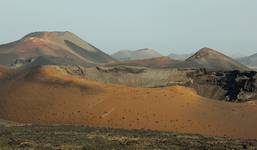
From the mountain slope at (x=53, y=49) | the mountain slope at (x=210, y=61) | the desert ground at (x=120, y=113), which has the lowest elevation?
the desert ground at (x=120, y=113)

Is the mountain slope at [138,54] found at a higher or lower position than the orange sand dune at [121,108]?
higher

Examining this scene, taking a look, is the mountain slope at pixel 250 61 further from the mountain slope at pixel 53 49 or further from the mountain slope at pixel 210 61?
the mountain slope at pixel 210 61

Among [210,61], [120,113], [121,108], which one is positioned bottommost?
[120,113]

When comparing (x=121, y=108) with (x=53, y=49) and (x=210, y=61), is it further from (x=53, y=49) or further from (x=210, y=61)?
(x=53, y=49)

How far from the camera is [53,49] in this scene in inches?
4085

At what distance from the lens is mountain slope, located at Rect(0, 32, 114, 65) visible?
324 ft

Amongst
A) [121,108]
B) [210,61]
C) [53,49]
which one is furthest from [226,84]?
[53,49]

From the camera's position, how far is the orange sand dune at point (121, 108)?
3155 cm

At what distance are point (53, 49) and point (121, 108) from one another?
7246 centimetres

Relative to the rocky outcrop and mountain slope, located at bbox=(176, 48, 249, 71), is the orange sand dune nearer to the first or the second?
the rocky outcrop

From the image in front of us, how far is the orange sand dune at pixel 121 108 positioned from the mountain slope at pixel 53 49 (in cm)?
5808

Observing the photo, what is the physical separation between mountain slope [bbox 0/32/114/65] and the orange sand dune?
58.1 metres

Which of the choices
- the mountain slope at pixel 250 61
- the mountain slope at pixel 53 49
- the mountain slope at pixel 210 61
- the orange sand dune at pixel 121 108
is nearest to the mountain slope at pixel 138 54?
the mountain slope at pixel 250 61

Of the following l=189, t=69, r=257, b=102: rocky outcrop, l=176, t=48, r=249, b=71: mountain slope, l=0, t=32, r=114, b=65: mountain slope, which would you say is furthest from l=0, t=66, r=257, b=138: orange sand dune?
l=0, t=32, r=114, b=65: mountain slope
